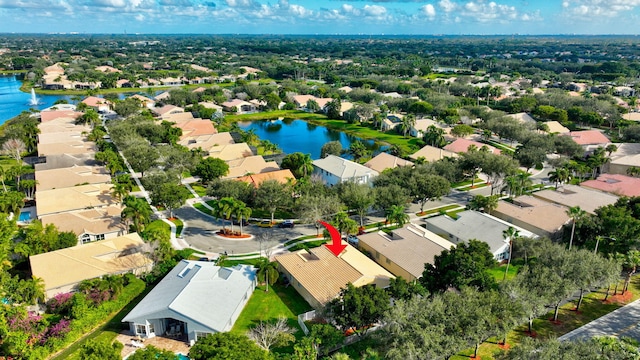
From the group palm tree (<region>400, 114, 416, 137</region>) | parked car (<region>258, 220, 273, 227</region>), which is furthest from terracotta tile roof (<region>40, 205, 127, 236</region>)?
palm tree (<region>400, 114, 416, 137</region>)

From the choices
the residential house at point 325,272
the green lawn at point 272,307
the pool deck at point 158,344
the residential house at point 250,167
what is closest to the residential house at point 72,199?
the residential house at point 250,167

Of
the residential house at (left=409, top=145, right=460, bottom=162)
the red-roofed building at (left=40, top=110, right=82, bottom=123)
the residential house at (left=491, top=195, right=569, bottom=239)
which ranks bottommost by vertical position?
the residential house at (left=491, top=195, right=569, bottom=239)

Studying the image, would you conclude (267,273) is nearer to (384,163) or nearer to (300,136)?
(384,163)

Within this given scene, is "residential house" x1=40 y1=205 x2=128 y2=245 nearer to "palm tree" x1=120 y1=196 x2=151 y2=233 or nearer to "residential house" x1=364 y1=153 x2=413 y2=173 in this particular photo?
"palm tree" x1=120 y1=196 x2=151 y2=233

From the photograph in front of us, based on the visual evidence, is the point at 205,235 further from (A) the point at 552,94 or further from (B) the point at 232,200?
(A) the point at 552,94

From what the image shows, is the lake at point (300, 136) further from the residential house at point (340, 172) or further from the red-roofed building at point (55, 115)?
the red-roofed building at point (55, 115)

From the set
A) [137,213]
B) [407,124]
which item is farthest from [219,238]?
[407,124]
